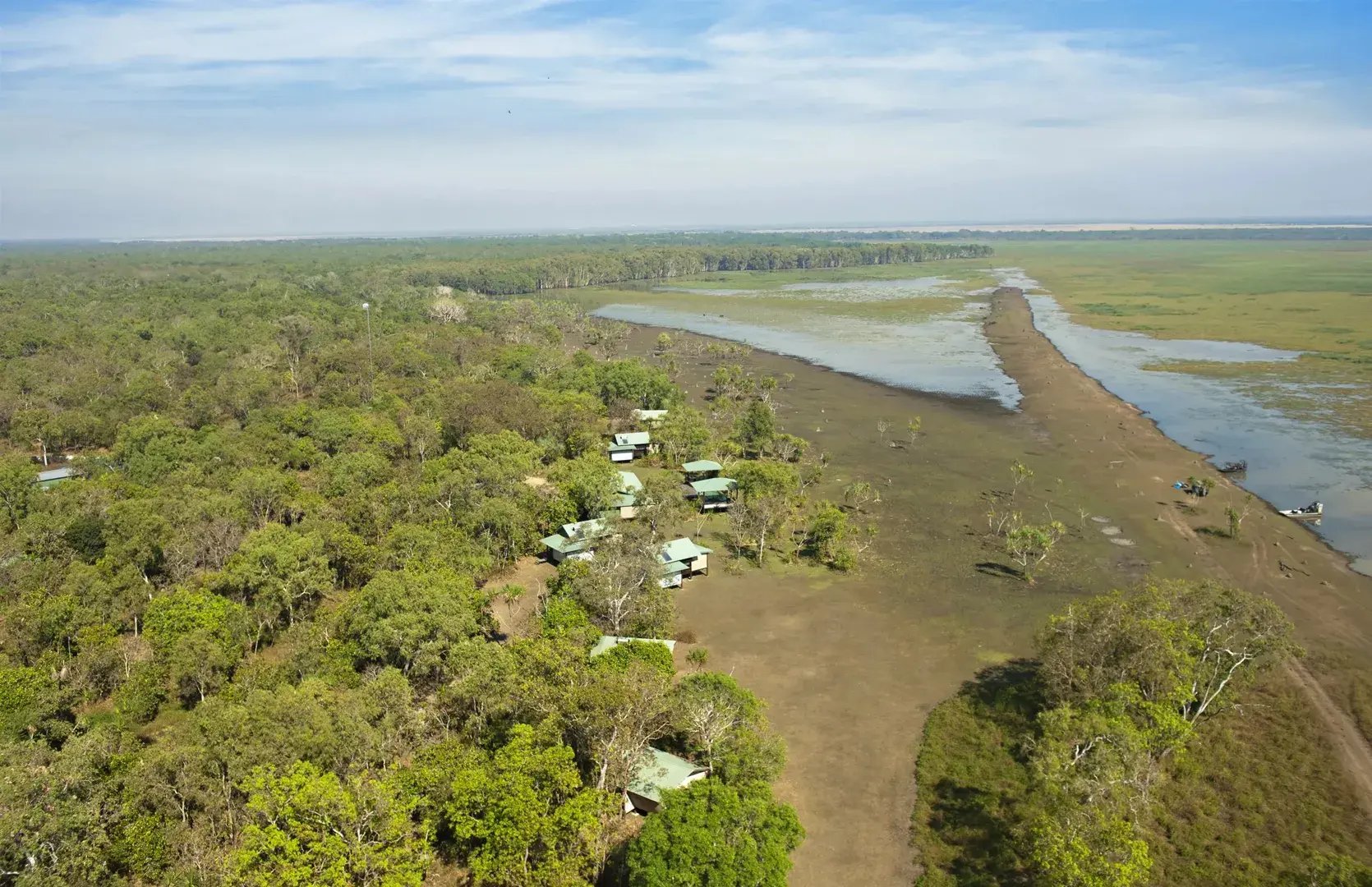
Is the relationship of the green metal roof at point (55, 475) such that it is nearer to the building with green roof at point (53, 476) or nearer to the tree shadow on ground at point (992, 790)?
the building with green roof at point (53, 476)

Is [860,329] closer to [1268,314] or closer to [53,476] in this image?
[1268,314]

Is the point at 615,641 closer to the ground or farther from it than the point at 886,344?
closer to the ground

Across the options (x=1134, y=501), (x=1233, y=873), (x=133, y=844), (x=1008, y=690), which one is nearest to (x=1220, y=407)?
Result: (x=1134, y=501)

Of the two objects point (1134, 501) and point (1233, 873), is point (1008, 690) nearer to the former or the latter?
point (1233, 873)

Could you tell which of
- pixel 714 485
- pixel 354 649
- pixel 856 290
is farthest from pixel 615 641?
pixel 856 290

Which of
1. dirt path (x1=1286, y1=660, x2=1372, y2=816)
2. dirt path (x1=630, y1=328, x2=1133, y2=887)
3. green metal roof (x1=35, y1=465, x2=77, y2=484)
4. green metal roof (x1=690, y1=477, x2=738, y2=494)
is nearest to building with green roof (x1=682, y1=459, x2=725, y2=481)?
green metal roof (x1=690, y1=477, x2=738, y2=494)
